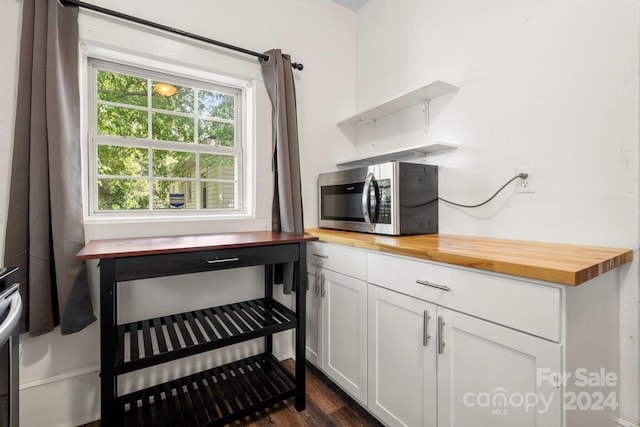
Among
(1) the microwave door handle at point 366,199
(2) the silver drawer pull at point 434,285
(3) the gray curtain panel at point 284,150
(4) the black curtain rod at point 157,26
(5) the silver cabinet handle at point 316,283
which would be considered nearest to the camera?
(2) the silver drawer pull at point 434,285

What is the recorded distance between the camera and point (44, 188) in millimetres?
1396

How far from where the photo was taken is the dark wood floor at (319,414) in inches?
60.4

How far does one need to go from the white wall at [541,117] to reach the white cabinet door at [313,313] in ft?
2.88

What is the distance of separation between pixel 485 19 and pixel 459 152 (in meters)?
0.72

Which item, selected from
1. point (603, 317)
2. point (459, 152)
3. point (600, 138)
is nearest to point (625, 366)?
point (603, 317)

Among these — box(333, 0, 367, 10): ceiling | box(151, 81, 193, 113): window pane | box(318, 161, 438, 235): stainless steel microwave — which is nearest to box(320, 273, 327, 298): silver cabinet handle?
box(318, 161, 438, 235): stainless steel microwave

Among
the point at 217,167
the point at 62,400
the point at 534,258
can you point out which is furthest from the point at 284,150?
the point at 62,400

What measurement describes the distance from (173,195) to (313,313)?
1177mm

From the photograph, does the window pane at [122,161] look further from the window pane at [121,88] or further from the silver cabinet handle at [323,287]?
the silver cabinet handle at [323,287]

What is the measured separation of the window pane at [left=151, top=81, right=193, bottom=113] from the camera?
1.90 meters

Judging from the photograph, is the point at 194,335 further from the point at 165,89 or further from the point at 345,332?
the point at 165,89

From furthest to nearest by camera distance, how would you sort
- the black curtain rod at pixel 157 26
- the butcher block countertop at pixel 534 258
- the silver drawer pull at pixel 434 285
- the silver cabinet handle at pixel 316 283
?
the silver cabinet handle at pixel 316 283
the black curtain rod at pixel 157 26
the silver drawer pull at pixel 434 285
the butcher block countertop at pixel 534 258

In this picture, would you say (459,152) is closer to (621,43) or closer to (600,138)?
(600,138)

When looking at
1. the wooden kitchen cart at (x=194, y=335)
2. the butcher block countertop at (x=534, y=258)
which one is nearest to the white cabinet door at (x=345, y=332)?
the wooden kitchen cart at (x=194, y=335)
